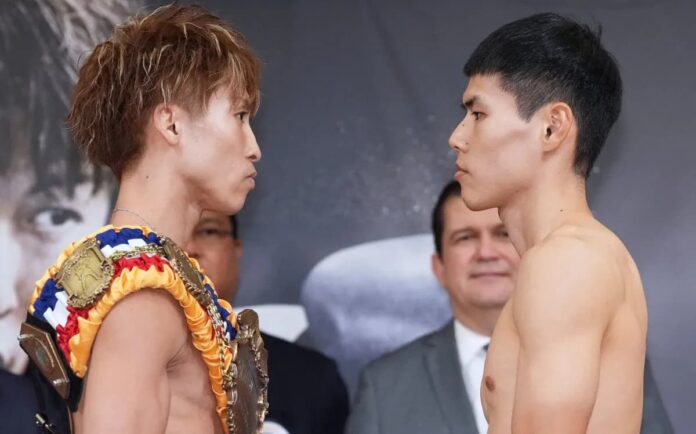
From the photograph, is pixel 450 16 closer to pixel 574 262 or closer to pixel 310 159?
pixel 310 159

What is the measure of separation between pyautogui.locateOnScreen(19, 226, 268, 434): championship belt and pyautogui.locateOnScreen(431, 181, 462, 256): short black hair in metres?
1.64

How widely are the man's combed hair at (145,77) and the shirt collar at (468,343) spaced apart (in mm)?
1635

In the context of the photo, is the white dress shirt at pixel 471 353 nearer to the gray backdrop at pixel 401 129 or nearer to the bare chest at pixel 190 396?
the gray backdrop at pixel 401 129

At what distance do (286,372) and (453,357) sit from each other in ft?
1.95

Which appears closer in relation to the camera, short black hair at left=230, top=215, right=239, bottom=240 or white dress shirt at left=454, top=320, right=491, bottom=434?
white dress shirt at left=454, top=320, right=491, bottom=434

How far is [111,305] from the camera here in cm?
270

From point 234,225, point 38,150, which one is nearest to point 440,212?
point 234,225

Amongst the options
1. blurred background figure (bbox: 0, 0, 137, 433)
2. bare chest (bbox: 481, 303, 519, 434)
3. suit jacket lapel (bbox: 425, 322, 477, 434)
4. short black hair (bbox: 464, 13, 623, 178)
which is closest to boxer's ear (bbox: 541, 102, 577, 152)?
short black hair (bbox: 464, 13, 623, 178)

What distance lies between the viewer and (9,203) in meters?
4.42

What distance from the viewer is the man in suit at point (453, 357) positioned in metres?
4.24

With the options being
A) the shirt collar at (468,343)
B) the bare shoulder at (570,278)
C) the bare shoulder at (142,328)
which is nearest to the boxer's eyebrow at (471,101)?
the bare shoulder at (570,278)

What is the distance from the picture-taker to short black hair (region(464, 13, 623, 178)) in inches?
117

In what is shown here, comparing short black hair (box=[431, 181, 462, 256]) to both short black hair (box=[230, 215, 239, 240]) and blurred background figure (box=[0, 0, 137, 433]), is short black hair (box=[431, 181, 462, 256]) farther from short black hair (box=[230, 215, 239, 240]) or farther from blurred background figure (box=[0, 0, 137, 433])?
blurred background figure (box=[0, 0, 137, 433])

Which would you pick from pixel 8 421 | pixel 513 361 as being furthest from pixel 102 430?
pixel 8 421
